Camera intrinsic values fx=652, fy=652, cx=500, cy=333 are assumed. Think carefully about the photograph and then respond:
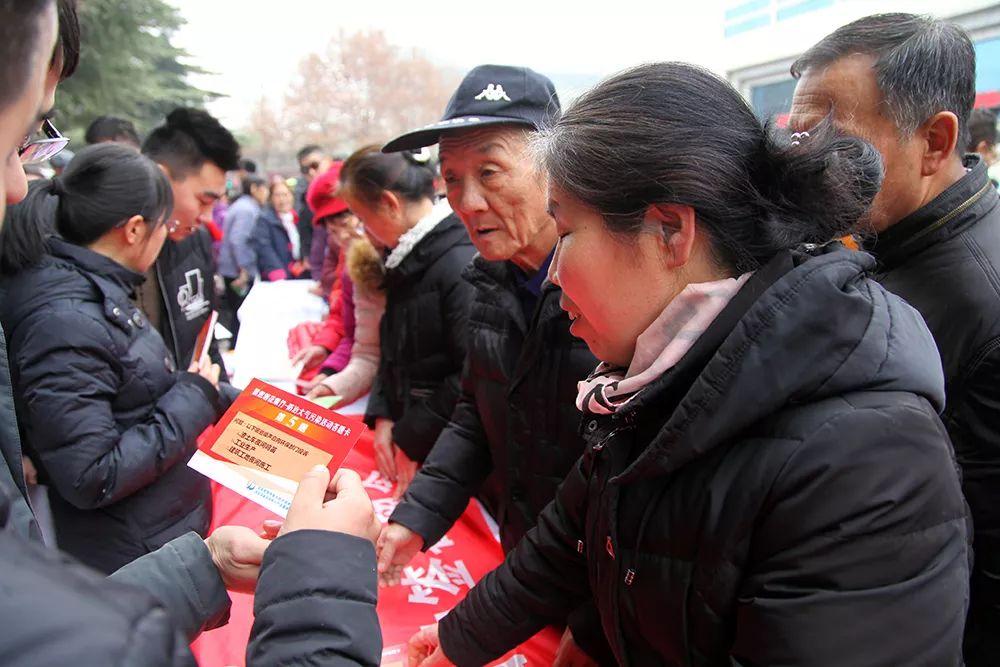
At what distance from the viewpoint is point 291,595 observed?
945 mm

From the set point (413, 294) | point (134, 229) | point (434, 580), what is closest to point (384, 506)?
point (434, 580)

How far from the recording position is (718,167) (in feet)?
3.50

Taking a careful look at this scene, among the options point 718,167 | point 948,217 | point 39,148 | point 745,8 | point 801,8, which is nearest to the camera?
point 718,167

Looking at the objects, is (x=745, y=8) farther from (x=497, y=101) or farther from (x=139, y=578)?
(x=139, y=578)

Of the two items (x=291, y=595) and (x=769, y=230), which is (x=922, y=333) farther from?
(x=291, y=595)

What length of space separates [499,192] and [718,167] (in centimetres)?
103

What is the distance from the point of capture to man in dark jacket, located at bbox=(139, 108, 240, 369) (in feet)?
10.8

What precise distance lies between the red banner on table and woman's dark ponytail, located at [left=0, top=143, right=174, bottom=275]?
119 centimetres

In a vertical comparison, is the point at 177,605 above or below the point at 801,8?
below

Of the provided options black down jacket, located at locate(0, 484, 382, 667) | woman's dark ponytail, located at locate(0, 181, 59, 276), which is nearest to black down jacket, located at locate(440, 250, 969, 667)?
black down jacket, located at locate(0, 484, 382, 667)

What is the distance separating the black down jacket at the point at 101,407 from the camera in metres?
1.81

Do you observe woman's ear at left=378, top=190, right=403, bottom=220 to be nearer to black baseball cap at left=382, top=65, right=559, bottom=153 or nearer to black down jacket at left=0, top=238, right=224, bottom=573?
black baseball cap at left=382, top=65, right=559, bottom=153

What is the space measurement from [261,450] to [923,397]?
1189 millimetres

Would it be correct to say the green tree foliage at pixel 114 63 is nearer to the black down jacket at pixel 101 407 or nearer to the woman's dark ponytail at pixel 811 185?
the black down jacket at pixel 101 407
